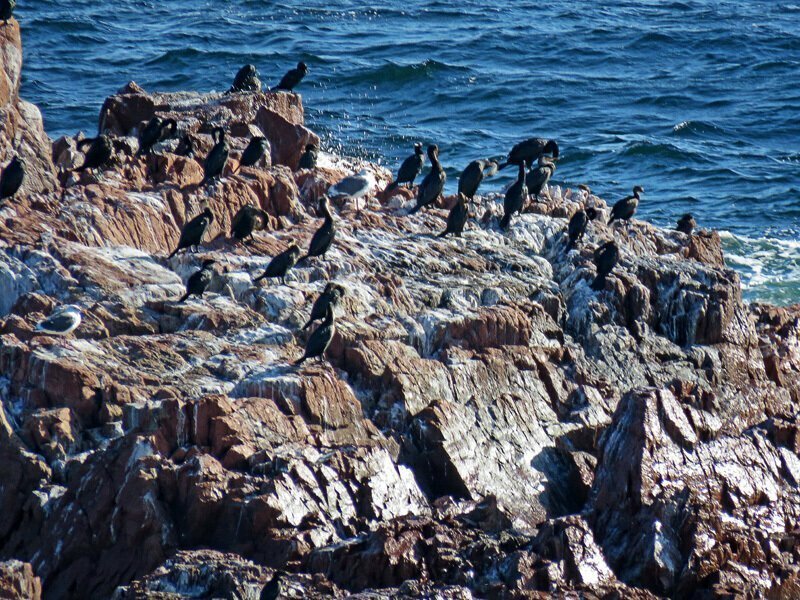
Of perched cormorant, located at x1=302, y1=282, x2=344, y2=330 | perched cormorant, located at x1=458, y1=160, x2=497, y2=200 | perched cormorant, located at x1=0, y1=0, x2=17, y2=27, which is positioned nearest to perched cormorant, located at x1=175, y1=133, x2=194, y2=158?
perched cormorant, located at x1=0, y1=0, x2=17, y2=27

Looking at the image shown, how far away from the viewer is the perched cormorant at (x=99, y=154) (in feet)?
71.1

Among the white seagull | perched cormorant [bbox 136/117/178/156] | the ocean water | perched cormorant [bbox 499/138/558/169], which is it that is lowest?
the ocean water

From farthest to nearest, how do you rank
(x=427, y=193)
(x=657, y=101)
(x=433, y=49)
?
(x=433, y=49), (x=657, y=101), (x=427, y=193)

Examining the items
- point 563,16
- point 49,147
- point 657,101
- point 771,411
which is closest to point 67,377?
point 49,147

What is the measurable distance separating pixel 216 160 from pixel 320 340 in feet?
16.2

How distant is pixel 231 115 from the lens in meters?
25.2

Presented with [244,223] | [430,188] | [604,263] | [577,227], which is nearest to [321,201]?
[430,188]

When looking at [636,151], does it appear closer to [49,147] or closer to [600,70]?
[600,70]

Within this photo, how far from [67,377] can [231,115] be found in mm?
9098

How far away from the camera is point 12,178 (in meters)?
20.4

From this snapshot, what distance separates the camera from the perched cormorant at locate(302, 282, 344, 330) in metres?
18.5

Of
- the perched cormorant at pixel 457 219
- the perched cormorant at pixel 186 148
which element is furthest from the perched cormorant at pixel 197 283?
the perched cormorant at pixel 186 148

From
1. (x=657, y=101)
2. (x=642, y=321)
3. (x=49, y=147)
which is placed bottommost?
(x=657, y=101)

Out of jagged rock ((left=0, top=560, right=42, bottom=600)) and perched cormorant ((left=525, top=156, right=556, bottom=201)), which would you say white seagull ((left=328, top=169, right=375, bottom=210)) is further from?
jagged rock ((left=0, top=560, right=42, bottom=600))
